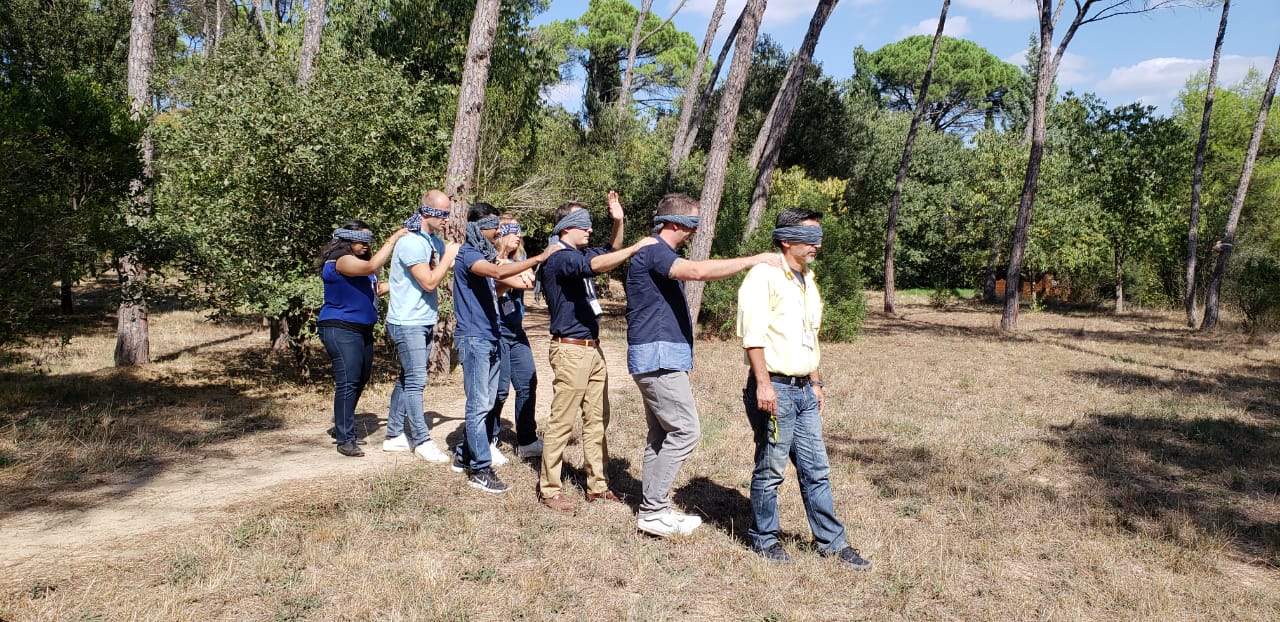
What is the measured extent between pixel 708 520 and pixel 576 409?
3.58 feet

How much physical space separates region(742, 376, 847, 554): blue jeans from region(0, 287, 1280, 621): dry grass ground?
181mm

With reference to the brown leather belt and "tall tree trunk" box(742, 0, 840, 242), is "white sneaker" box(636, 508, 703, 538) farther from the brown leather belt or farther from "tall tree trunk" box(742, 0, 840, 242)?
"tall tree trunk" box(742, 0, 840, 242)

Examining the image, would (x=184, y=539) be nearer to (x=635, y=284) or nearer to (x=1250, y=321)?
(x=635, y=284)

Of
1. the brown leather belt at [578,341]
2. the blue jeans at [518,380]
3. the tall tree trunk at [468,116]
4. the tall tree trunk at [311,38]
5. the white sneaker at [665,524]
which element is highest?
the tall tree trunk at [311,38]

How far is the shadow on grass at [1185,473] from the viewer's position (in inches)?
191

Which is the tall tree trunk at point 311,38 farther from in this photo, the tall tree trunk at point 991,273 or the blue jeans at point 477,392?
the tall tree trunk at point 991,273

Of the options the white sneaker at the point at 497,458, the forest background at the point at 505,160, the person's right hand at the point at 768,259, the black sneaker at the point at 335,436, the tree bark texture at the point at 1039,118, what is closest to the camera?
the person's right hand at the point at 768,259

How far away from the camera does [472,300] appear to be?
5.25 metres

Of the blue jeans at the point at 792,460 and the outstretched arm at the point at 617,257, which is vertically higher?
the outstretched arm at the point at 617,257

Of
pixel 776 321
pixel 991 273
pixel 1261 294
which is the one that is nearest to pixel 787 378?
pixel 776 321

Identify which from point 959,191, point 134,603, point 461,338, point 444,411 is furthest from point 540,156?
point 959,191

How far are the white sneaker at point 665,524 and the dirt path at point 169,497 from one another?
2.27 m

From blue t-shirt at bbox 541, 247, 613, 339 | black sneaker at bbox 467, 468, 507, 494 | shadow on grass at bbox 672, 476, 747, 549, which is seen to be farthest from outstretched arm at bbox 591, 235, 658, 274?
black sneaker at bbox 467, 468, 507, 494


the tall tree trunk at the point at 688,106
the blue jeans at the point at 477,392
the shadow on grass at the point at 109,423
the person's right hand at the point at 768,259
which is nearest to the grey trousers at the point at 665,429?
the person's right hand at the point at 768,259
